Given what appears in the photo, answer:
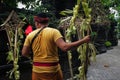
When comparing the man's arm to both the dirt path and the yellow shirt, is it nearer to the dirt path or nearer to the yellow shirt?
the yellow shirt

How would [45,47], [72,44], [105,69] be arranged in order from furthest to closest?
[105,69], [45,47], [72,44]

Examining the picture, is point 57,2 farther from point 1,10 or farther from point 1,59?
point 1,59

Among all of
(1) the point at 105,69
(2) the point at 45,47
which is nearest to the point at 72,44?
(2) the point at 45,47

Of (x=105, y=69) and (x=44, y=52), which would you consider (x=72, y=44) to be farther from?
(x=105, y=69)

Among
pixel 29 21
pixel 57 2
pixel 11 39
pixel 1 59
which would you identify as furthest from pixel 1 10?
pixel 57 2

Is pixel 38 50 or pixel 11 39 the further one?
pixel 11 39

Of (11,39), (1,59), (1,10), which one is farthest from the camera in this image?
(1,10)

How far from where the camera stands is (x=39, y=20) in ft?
16.1

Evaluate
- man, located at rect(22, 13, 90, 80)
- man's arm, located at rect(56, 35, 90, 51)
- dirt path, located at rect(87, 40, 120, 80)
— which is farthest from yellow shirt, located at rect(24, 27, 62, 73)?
dirt path, located at rect(87, 40, 120, 80)

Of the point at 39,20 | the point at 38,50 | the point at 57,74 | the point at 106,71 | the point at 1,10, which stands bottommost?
the point at 106,71

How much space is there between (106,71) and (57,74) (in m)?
6.37

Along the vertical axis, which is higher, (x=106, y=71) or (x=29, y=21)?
(x=29, y=21)

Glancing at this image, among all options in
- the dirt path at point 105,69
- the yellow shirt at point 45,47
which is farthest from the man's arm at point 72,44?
the dirt path at point 105,69

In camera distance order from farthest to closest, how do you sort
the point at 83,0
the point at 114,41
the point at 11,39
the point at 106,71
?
the point at 114,41 → the point at 106,71 → the point at 11,39 → the point at 83,0
